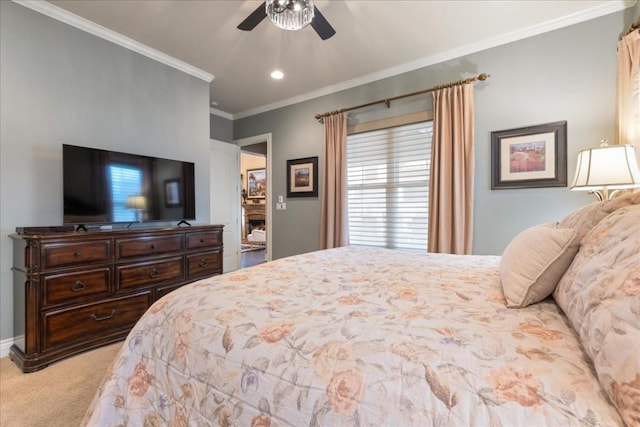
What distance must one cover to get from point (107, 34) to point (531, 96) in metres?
3.91

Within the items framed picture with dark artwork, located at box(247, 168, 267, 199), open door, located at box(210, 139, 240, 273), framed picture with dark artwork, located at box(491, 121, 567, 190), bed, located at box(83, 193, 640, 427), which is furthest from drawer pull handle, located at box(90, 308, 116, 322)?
framed picture with dark artwork, located at box(247, 168, 267, 199)

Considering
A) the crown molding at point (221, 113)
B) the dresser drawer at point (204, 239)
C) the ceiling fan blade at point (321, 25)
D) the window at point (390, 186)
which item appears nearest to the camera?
the ceiling fan blade at point (321, 25)

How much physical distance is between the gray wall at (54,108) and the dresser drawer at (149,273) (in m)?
0.70

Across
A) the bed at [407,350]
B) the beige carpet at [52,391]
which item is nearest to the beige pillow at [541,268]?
the bed at [407,350]

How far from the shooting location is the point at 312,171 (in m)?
4.05

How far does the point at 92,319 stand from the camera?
88.3 inches

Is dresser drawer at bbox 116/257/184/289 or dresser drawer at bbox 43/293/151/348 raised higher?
dresser drawer at bbox 116/257/184/289

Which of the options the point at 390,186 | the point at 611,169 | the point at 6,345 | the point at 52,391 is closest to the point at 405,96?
the point at 390,186

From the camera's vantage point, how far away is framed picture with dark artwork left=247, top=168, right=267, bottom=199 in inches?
344

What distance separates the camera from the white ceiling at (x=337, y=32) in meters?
2.32

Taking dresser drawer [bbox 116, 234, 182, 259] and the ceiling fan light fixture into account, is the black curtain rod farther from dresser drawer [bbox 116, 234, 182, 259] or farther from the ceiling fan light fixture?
dresser drawer [bbox 116, 234, 182, 259]

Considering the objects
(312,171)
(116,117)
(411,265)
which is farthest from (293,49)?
(411,265)

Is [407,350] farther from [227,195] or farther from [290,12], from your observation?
[227,195]

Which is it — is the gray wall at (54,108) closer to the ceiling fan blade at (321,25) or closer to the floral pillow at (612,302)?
Answer: the ceiling fan blade at (321,25)
